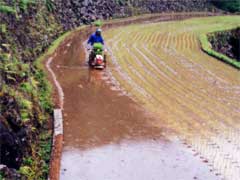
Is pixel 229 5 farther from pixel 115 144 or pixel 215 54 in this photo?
pixel 115 144

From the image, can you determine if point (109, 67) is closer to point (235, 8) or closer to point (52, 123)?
point (52, 123)

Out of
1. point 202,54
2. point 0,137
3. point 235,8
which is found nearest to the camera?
point 0,137

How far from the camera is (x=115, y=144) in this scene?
10336mm

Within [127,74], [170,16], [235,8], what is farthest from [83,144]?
[235,8]

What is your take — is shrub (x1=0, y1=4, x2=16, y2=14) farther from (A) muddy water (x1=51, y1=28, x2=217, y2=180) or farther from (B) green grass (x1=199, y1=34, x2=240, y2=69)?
(B) green grass (x1=199, y1=34, x2=240, y2=69)

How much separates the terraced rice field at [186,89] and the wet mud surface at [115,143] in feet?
1.28

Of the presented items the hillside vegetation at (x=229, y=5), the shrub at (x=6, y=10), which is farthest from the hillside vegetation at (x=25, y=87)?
the hillside vegetation at (x=229, y=5)

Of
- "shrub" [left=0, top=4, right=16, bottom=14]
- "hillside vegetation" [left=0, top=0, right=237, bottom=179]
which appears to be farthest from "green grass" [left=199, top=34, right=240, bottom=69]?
"shrub" [left=0, top=4, right=16, bottom=14]

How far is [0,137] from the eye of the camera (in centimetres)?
820

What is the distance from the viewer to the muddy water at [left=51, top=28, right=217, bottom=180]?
902cm

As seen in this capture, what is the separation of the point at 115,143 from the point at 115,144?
64 millimetres

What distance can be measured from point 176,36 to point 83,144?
847 inches

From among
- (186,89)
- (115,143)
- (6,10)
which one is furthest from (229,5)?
(115,143)

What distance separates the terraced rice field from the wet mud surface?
1.28 ft
